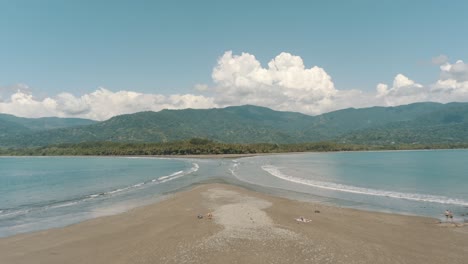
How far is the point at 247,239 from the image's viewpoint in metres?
A: 22.5

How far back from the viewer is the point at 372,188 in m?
50.8

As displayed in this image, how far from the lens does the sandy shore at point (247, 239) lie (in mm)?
19328

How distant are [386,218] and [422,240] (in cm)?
688

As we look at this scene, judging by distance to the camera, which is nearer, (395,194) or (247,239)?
(247,239)

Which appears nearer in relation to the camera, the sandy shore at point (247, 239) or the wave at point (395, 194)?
the sandy shore at point (247, 239)

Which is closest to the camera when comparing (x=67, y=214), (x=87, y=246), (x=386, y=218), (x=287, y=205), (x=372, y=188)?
(x=87, y=246)

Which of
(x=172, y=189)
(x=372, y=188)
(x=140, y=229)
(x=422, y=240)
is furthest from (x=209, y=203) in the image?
(x=372, y=188)

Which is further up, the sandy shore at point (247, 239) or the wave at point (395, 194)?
the wave at point (395, 194)

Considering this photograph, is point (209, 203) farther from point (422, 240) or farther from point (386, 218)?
point (422, 240)

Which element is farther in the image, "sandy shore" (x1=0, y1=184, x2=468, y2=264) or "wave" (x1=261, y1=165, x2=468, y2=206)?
"wave" (x1=261, y1=165, x2=468, y2=206)

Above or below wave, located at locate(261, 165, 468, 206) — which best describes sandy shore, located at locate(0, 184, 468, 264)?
below

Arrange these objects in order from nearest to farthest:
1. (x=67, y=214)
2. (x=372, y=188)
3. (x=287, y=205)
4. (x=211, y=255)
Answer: (x=211, y=255)
(x=67, y=214)
(x=287, y=205)
(x=372, y=188)

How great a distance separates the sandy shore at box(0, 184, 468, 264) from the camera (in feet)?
63.4

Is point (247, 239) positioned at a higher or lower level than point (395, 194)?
lower
